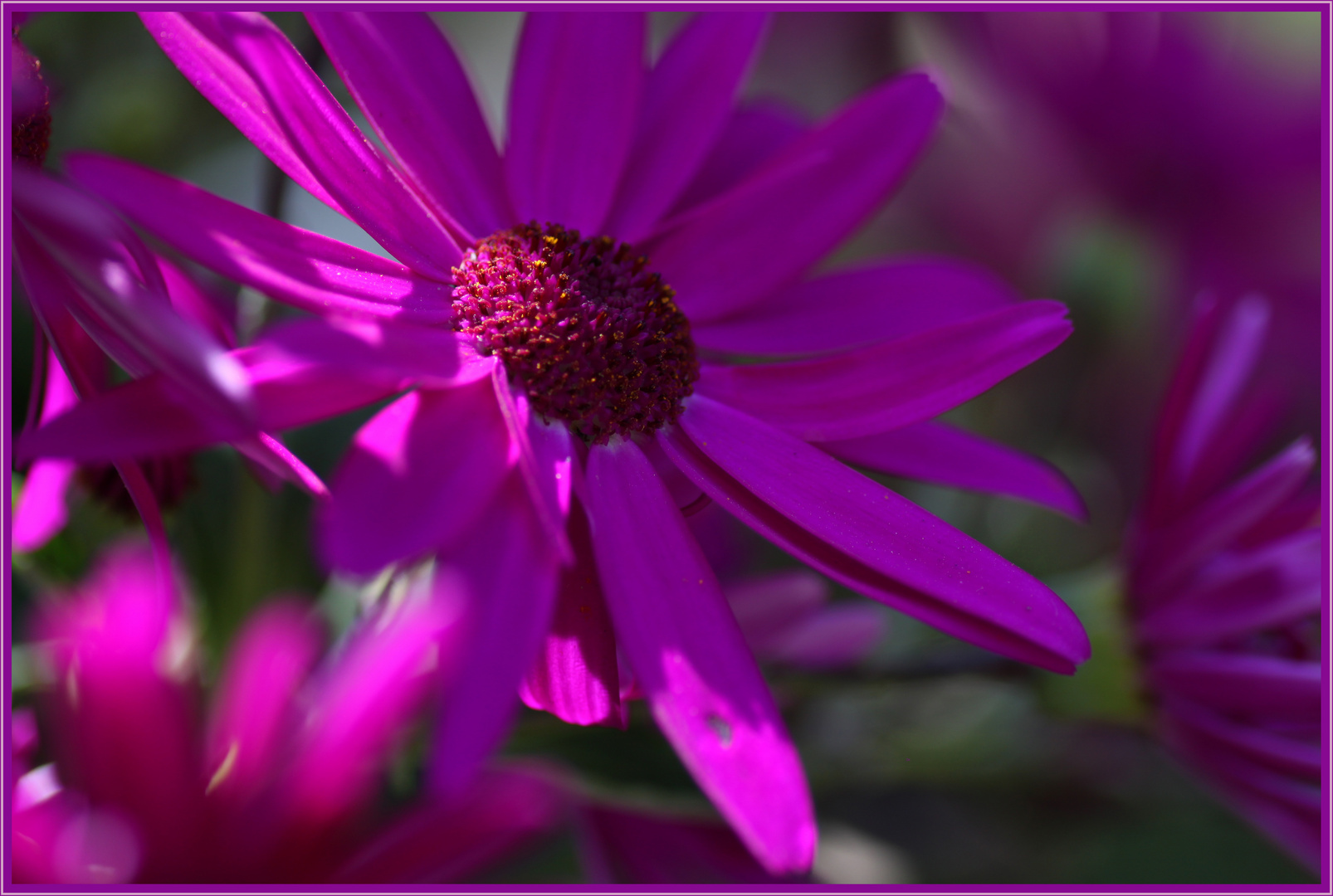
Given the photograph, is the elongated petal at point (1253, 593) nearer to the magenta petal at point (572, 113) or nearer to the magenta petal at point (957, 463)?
the magenta petal at point (957, 463)

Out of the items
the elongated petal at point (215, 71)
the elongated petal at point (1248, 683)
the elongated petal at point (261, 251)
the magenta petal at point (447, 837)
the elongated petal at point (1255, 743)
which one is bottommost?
the elongated petal at point (1255, 743)

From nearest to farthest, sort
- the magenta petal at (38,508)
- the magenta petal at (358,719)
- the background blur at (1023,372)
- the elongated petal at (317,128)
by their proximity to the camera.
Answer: the magenta petal at (358,719), the elongated petal at (317,128), the magenta petal at (38,508), the background blur at (1023,372)

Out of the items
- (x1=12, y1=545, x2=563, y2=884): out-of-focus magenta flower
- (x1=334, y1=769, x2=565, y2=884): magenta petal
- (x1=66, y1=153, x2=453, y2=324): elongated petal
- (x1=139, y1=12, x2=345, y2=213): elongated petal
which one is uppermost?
(x1=139, y1=12, x2=345, y2=213): elongated petal

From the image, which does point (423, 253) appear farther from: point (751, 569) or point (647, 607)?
point (751, 569)

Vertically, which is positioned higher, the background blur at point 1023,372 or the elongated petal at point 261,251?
the elongated petal at point 261,251

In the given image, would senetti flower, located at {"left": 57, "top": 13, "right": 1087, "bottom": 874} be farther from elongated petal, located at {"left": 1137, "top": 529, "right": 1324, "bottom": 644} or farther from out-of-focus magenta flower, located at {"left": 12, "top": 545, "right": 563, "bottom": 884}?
elongated petal, located at {"left": 1137, "top": 529, "right": 1324, "bottom": 644}

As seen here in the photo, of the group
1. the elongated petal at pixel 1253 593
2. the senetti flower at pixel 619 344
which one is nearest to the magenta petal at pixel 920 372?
the senetti flower at pixel 619 344

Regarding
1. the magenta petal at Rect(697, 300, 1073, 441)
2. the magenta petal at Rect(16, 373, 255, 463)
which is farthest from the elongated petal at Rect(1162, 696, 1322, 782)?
the magenta petal at Rect(16, 373, 255, 463)

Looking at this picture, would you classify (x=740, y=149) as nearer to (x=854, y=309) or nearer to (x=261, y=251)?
(x=854, y=309)
